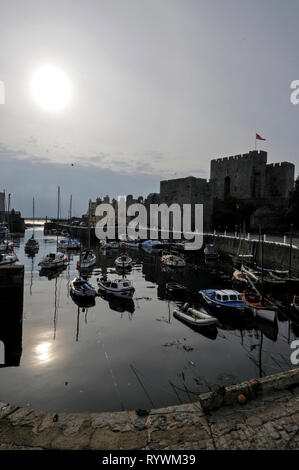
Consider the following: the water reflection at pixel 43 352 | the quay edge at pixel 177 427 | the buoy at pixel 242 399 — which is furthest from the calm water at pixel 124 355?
the buoy at pixel 242 399

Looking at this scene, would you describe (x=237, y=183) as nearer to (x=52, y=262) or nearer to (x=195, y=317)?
(x=52, y=262)

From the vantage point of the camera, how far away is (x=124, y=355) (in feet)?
41.1

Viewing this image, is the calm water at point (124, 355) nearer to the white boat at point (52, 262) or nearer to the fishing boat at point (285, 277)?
the fishing boat at point (285, 277)

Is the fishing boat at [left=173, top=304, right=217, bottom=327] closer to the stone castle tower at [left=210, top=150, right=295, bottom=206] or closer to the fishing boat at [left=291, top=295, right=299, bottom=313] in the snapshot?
the fishing boat at [left=291, top=295, right=299, bottom=313]

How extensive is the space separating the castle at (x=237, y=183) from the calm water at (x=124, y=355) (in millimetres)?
46762

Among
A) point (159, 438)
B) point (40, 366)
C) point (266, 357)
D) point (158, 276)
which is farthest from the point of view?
point (158, 276)

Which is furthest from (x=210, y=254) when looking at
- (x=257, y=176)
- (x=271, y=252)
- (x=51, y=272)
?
(x=257, y=176)

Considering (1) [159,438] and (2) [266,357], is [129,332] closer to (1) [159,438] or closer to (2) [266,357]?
(2) [266,357]

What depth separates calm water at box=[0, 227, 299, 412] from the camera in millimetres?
9516

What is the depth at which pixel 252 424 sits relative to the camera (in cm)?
654

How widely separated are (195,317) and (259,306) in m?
3.97

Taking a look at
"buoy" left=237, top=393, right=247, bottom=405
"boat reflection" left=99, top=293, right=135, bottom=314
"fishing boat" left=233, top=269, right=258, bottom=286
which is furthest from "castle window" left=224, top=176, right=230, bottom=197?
"buoy" left=237, top=393, right=247, bottom=405
